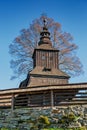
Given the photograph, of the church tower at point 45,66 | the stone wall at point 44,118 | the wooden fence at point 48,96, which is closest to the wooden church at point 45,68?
the church tower at point 45,66

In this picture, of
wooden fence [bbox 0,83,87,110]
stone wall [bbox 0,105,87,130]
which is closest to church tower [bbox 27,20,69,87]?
wooden fence [bbox 0,83,87,110]

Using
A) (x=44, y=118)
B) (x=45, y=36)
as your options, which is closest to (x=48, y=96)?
(x=44, y=118)

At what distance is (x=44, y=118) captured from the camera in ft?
52.7

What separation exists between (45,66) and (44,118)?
11.5m

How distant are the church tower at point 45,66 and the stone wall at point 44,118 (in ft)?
27.5

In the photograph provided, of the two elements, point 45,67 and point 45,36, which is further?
point 45,36

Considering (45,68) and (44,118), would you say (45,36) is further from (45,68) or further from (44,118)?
(44,118)

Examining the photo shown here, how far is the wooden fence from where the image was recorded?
56.1 ft

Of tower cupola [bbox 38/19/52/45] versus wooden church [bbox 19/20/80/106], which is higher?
tower cupola [bbox 38/19/52/45]

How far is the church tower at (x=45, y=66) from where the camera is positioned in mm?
25938

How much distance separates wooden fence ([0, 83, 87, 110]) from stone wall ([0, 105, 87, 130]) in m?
0.56

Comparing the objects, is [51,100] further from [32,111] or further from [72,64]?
[72,64]

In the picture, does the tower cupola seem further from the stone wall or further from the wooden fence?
the stone wall

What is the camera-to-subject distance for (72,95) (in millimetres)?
17828
